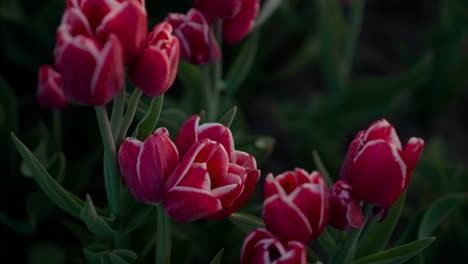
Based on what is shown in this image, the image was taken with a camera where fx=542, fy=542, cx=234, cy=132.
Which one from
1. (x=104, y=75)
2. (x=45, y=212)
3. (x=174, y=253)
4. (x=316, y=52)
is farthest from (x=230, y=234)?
(x=316, y=52)

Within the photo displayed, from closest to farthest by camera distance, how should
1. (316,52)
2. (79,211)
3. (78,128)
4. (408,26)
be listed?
(79,211) < (78,128) < (316,52) < (408,26)

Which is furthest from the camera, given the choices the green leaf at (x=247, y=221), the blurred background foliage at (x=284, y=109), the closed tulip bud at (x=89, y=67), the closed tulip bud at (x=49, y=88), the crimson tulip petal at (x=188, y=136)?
the blurred background foliage at (x=284, y=109)

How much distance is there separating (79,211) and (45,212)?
0.34 m

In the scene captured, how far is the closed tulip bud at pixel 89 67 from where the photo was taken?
46 centimetres

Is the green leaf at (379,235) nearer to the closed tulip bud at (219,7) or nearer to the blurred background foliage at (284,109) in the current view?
the blurred background foliage at (284,109)

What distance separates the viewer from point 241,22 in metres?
0.77

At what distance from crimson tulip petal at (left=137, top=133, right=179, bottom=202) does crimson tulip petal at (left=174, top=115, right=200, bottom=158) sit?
0.08 feet

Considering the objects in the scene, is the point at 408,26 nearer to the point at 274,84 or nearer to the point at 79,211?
the point at 274,84

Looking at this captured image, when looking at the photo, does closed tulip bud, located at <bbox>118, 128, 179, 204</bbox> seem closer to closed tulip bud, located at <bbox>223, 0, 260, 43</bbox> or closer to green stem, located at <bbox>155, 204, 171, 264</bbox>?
green stem, located at <bbox>155, 204, 171, 264</bbox>

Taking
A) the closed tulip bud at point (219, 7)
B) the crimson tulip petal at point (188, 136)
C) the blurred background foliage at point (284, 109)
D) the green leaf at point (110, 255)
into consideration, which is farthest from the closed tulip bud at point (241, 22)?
the green leaf at point (110, 255)

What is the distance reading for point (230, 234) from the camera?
104 cm

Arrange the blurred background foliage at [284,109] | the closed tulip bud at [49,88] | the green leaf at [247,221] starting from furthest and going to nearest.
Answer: the blurred background foliage at [284,109] → the closed tulip bud at [49,88] → the green leaf at [247,221]

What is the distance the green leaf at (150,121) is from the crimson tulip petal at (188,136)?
0.27 feet

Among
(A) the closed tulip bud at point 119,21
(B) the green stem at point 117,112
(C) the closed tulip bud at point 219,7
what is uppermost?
(A) the closed tulip bud at point 119,21
